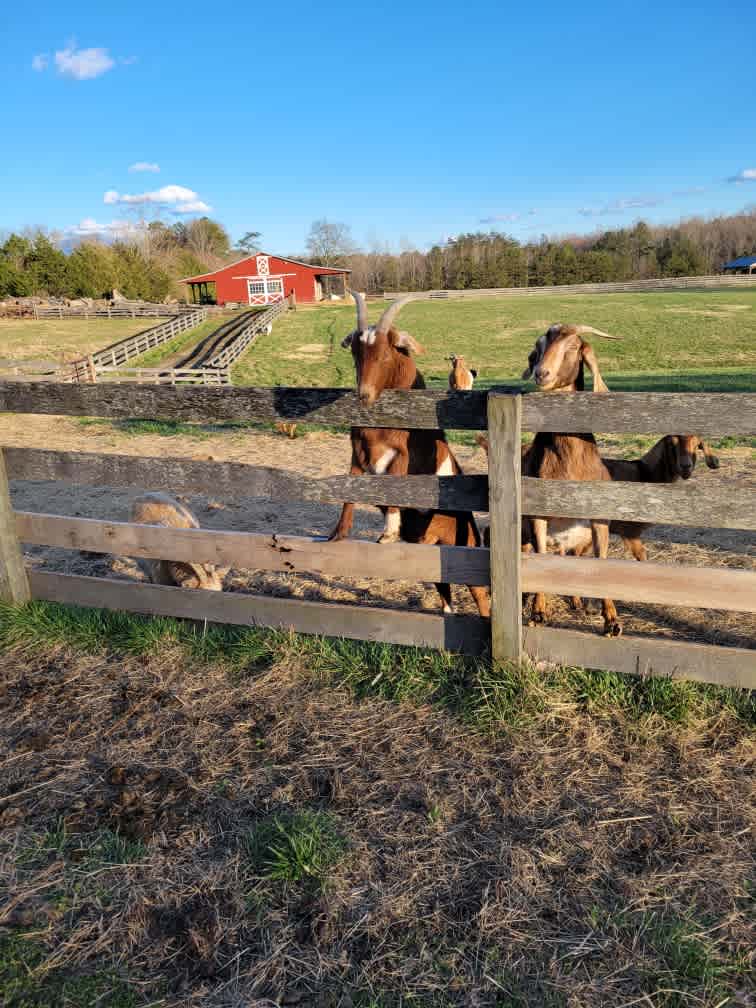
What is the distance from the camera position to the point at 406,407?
12.9 ft

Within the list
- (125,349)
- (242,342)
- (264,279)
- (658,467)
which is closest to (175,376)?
(125,349)

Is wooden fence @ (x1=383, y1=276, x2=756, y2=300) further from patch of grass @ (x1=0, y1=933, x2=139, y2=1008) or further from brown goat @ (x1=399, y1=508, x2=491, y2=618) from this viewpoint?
patch of grass @ (x1=0, y1=933, x2=139, y2=1008)

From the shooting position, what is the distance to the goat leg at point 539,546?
4.64 metres

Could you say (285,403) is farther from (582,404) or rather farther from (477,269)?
(477,269)

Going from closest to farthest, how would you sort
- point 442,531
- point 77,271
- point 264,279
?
1. point 442,531
2. point 77,271
3. point 264,279

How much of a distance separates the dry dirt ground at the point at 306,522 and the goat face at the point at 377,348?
1845mm

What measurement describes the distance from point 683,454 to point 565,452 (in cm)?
126

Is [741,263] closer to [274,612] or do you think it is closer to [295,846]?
[274,612]

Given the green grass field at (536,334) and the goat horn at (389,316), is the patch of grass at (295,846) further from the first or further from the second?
the green grass field at (536,334)

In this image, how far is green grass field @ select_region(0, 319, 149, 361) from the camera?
→ 34656 millimetres

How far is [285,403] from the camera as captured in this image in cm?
409

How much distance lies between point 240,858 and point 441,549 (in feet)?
6.26

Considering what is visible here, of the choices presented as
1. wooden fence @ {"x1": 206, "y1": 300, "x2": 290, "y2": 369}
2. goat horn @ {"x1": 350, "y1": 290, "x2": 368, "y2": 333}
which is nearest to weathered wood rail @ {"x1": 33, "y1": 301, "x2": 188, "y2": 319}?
wooden fence @ {"x1": 206, "y1": 300, "x2": 290, "y2": 369}

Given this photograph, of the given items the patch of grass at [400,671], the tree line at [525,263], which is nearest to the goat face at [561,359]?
the patch of grass at [400,671]
